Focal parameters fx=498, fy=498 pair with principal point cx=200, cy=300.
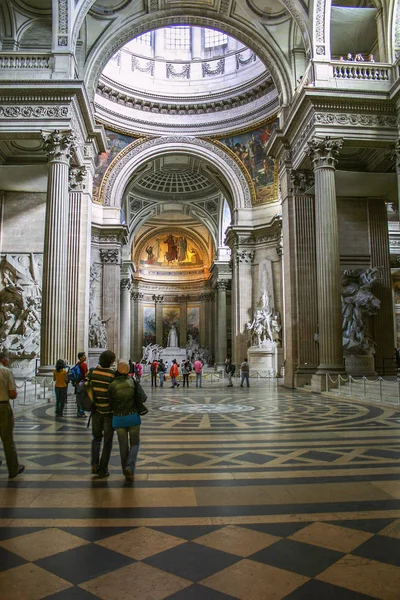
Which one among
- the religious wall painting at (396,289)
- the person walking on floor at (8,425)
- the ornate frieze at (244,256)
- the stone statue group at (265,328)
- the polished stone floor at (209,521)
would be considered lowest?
the polished stone floor at (209,521)

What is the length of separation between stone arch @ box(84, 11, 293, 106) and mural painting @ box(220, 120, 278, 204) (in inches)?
381

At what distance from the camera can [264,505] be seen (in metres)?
3.84

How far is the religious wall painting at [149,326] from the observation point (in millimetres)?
49162

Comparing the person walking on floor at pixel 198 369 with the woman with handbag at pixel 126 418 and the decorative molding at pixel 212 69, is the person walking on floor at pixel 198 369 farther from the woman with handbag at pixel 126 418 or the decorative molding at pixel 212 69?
the decorative molding at pixel 212 69

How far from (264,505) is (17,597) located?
2034 mm

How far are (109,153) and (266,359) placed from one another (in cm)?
1589

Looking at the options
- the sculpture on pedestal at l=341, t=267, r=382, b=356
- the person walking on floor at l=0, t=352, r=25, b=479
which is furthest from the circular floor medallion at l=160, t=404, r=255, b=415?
the sculpture on pedestal at l=341, t=267, r=382, b=356

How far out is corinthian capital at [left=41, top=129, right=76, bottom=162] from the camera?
49.2 feet

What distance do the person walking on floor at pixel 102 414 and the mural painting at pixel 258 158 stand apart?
86.5 feet

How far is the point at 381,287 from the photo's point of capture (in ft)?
60.7

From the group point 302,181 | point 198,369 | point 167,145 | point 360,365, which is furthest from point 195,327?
point 360,365

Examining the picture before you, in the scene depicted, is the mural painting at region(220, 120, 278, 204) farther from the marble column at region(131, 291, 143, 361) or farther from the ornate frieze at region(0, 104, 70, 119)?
the marble column at region(131, 291, 143, 361)

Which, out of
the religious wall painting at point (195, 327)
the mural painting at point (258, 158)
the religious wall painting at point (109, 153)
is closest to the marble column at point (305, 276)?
the mural painting at point (258, 158)

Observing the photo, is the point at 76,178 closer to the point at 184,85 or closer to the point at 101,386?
the point at 101,386
